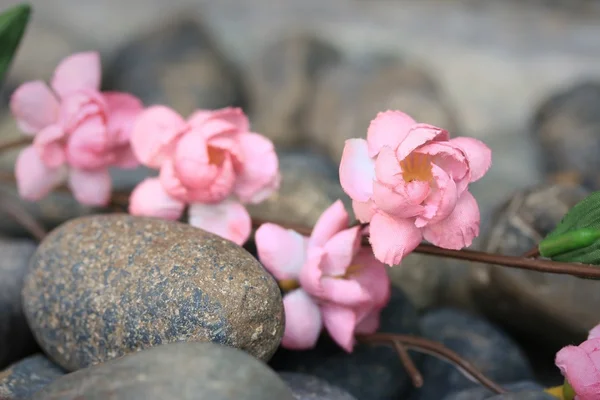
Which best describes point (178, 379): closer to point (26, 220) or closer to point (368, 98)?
point (26, 220)

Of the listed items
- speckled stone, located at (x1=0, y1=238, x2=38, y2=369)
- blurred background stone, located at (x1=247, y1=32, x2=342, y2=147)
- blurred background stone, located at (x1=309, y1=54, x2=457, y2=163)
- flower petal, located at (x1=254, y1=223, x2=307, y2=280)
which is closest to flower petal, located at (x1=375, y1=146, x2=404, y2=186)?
flower petal, located at (x1=254, y1=223, x2=307, y2=280)


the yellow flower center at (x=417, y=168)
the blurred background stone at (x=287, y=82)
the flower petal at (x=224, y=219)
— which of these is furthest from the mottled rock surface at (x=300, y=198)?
the blurred background stone at (x=287, y=82)

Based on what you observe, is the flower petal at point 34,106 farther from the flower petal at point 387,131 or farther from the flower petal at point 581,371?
the flower petal at point 581,371

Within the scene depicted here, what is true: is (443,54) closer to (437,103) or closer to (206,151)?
(437,103)

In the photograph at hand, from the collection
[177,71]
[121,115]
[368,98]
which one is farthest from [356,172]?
[177,71]

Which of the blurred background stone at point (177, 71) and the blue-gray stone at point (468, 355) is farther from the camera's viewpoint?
the blurred background stone at point (177, 71)
